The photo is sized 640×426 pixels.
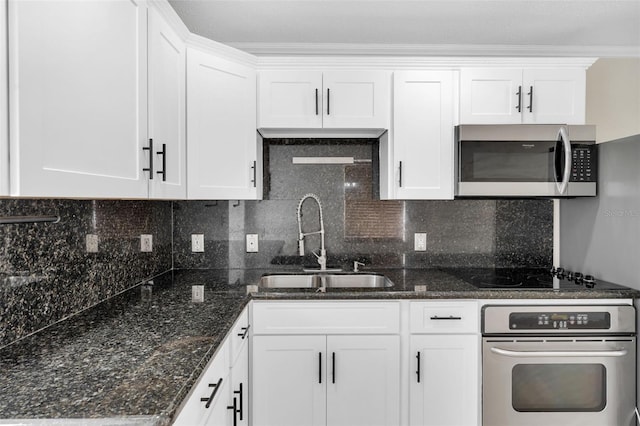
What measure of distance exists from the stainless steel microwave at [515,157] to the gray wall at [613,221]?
0.16 meters

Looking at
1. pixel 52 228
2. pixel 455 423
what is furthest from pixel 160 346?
pixel 455 423

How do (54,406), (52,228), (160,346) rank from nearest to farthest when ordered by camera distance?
(54,406)
(160,346)
(52,228)

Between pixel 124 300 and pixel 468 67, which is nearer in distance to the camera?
pixel 124 300

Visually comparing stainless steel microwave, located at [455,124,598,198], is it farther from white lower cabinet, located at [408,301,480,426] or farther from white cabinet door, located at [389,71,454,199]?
white lower cabinet, located at [408,301,480,426]

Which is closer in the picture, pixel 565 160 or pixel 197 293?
pixel 197 293

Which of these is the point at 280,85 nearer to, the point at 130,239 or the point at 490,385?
the point at 130,239

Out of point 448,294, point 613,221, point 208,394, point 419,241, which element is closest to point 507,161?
point 613,221

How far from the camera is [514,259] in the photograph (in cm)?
281

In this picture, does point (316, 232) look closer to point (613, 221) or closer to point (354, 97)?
point (354, 97)

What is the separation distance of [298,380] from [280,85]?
1572mm

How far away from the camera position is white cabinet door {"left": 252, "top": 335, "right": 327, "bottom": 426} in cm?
211

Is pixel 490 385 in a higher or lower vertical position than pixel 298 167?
lower

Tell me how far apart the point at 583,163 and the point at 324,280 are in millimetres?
1601

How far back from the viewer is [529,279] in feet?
7.93
